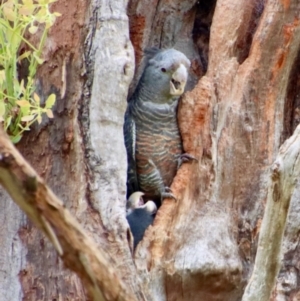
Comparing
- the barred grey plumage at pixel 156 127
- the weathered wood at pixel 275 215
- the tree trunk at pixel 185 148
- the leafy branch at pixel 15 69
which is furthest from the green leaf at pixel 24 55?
the weathered wood at pixel 275 215

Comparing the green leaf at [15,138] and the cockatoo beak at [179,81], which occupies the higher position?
the cockatoo beak at [179,81]

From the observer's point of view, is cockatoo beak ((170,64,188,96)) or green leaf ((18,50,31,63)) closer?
green leaf ((18,50,31,63))

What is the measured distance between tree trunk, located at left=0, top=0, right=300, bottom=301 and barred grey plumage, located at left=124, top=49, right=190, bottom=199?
0.06m

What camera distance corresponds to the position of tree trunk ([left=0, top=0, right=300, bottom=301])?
7.69 feet

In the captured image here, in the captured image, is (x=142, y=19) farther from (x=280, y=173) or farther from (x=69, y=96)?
(x=280, y=173)

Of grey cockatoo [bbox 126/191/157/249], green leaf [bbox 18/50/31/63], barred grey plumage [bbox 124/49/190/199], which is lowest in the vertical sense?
grey cockatoo [bbox 126/191/157/249]

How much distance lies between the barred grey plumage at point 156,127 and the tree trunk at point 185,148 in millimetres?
63

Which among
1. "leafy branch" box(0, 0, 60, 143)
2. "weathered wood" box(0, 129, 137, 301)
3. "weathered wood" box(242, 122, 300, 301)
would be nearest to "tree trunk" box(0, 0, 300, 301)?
"leafy branch" box(0, 0, 60, 143)

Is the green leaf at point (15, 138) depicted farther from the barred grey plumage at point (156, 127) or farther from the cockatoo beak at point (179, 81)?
the cockatoo beak at point (179, 81)

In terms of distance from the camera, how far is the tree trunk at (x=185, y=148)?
7.69ft

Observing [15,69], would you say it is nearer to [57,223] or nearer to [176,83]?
[176,83]

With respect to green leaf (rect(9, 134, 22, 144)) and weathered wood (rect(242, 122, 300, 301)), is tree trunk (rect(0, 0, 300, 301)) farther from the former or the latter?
weathered wood (rect(242, 122, 300, 301))

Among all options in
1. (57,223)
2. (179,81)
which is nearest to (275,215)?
(57,223)

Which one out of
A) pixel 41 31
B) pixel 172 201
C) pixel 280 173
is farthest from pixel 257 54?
pixel 280 173
